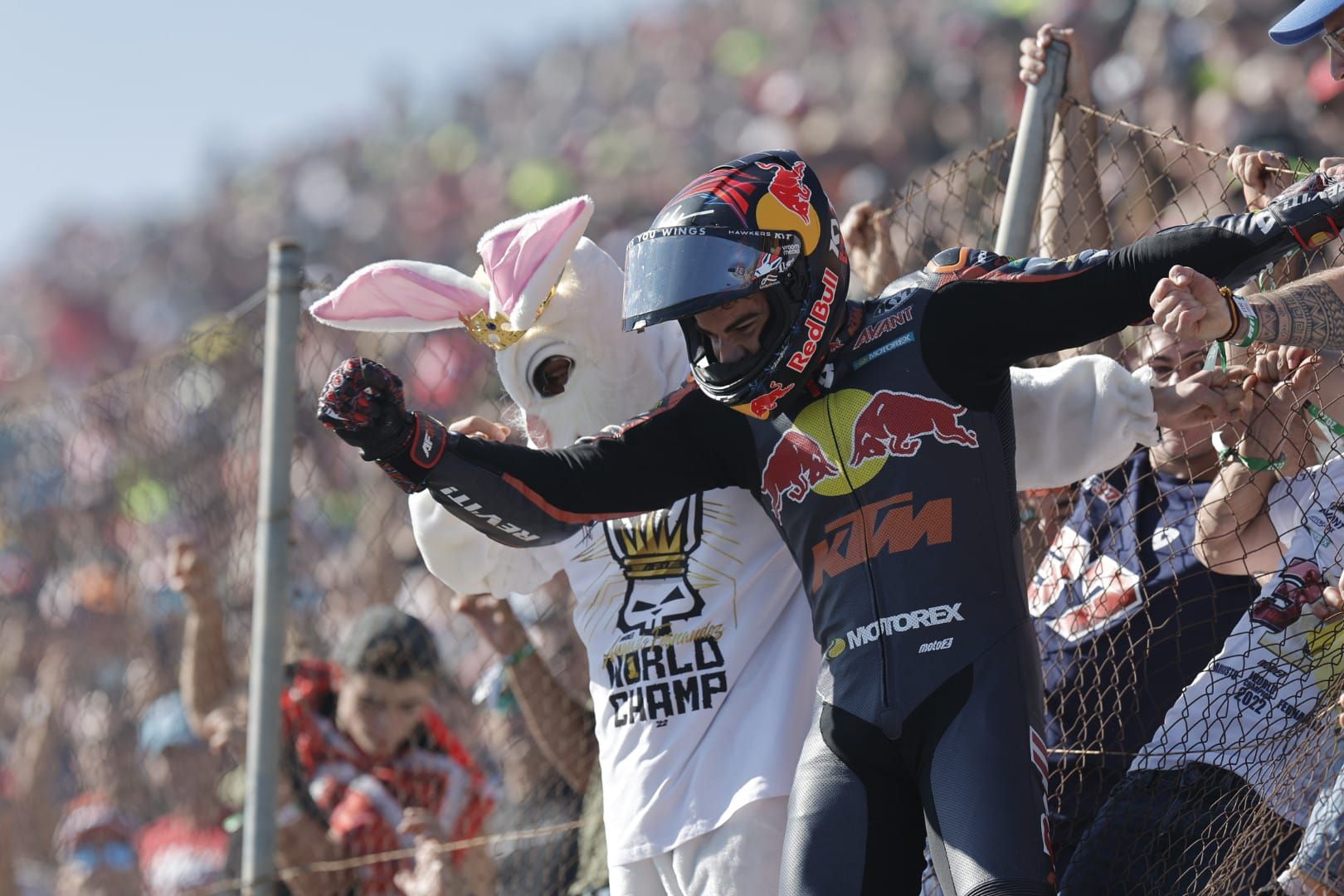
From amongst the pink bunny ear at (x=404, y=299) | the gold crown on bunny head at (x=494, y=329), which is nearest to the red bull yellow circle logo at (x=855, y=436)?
the gold crown on bunny head at (x=494, y=329)

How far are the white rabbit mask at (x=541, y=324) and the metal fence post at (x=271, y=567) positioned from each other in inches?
38.1

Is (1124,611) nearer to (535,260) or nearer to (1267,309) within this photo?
(1267,309)

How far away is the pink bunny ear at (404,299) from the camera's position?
11.5 feet

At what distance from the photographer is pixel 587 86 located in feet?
54.0

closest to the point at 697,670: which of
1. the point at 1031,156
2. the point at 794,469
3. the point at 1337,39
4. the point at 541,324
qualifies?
the point at 794,469

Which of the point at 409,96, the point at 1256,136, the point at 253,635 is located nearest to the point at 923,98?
the point at 1256,136

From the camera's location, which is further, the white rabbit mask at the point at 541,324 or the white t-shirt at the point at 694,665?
the white rabbit mask at the point at 541,324

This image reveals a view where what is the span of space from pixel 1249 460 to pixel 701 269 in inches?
47.2

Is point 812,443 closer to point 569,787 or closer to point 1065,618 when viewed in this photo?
point 1065,618

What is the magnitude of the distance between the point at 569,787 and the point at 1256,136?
3710mm

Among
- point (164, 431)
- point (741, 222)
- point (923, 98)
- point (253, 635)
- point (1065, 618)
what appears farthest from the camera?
point (923, 98)

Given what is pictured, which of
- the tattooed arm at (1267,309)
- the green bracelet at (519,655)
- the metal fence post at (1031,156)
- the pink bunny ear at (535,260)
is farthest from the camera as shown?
the green bracelet at (519,655)

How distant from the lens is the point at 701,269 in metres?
2.83

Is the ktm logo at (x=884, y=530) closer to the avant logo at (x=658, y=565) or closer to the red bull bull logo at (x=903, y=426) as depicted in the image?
the red bull bull logo at (x=903, y=426)
